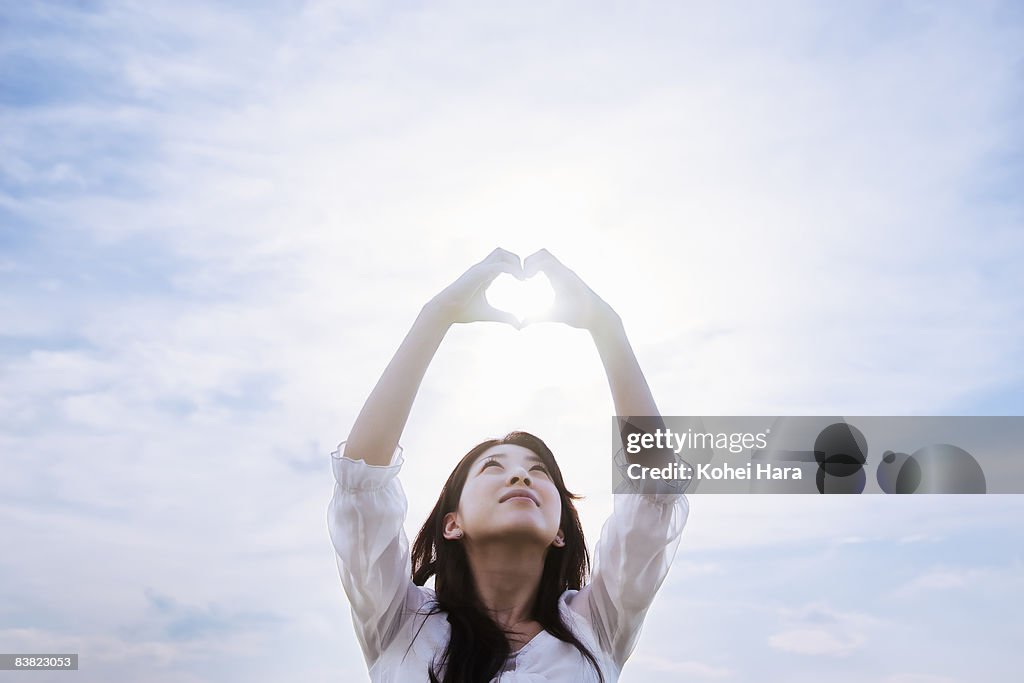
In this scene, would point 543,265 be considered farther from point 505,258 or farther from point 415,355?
point 415,355

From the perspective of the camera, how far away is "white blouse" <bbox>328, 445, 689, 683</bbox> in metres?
4.01

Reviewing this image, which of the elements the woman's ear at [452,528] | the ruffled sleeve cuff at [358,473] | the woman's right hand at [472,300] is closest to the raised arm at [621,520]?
the woman's right hand at [472,300]

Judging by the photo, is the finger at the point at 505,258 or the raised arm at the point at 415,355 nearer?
the raised arm at the point at 415,355

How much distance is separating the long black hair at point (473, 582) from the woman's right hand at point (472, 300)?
80 centimetres

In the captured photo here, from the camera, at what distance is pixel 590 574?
473 cm

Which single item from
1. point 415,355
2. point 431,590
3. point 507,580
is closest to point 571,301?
point 415,355

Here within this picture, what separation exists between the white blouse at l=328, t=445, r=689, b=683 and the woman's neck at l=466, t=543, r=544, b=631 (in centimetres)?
18

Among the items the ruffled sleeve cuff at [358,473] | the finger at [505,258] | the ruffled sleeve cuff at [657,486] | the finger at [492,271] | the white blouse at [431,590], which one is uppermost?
the finger at [505,258]

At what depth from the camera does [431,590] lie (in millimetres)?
4539

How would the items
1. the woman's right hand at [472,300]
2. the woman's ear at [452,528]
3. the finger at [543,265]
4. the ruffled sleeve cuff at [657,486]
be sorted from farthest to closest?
the woman's ear at [452,528] < the finger at [543,265] < the woman's right hand at [472,300] < the ruffled sleeve cuff at [657,486]

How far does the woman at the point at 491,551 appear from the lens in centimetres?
402

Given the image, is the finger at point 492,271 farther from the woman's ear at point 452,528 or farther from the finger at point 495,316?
the woman's ear at point 452,528

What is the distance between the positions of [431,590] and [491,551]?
38cm

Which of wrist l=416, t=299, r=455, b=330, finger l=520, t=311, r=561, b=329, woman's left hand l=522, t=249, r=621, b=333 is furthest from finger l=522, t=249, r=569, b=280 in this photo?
wrist l=416, t=299, r=455, b=330
